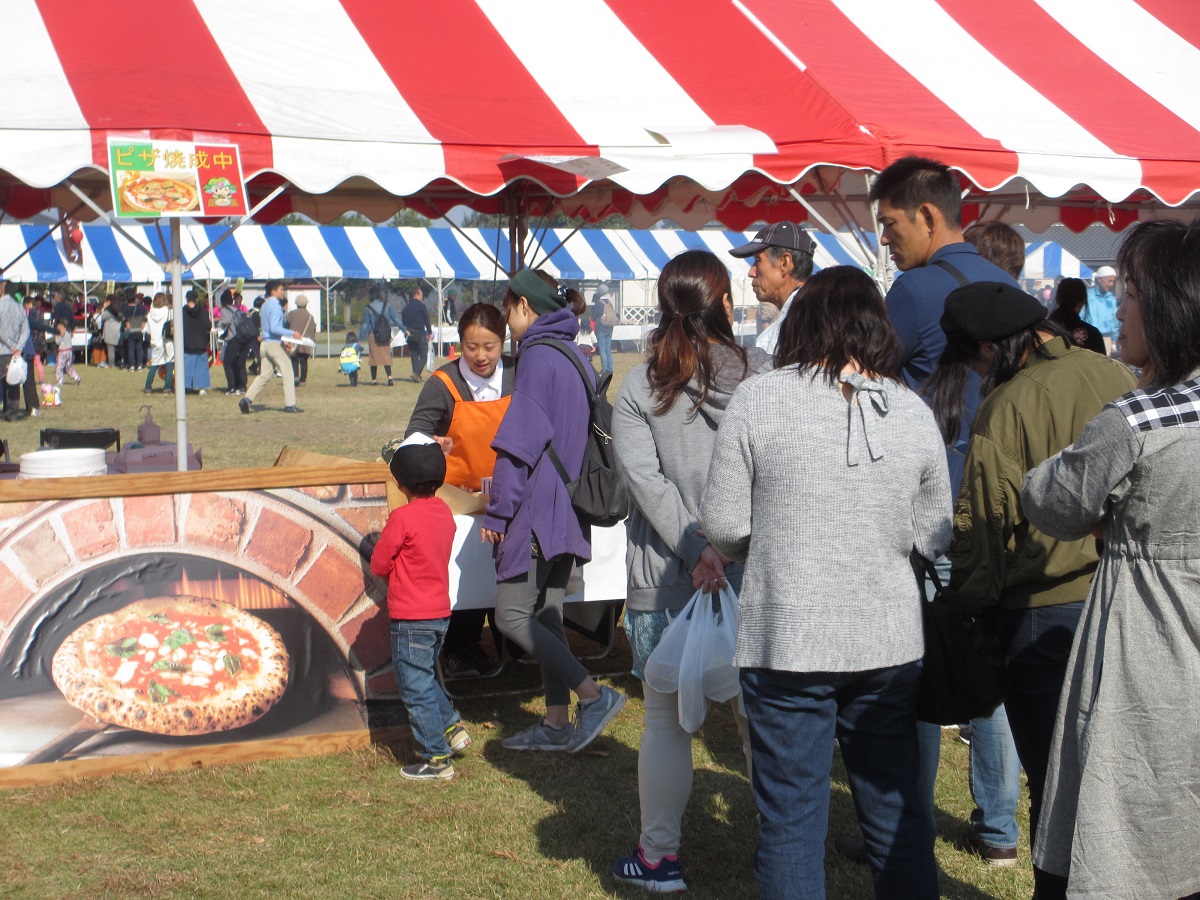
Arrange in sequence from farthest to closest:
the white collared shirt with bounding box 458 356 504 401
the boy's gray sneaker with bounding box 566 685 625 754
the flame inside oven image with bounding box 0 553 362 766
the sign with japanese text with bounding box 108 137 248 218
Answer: the white collared shirt with bounding box 458 356 504 401 < the sign with japanese text with bounding box 108 137 248 218 < the boy's gray sneaker with bounding box 566 685 625 754 < the flame inside oven image with bounding box 0 553 362 766

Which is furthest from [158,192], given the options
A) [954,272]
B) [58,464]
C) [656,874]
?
[656,874]

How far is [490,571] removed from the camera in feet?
15.1

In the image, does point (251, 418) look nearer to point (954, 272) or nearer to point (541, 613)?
point (541, 613)

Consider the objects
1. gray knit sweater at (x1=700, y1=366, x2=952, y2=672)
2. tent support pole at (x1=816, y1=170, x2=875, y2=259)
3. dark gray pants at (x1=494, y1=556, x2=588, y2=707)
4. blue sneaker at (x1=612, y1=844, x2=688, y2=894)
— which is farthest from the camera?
tent support pole at (x1=816, y1=170, x2=875, y2=259)

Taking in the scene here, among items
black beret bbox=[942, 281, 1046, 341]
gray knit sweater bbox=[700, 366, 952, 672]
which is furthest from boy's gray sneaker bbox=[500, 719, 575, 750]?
black beret bbox=[942, 281, 1046, 341]

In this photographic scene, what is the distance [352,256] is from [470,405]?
830 inches

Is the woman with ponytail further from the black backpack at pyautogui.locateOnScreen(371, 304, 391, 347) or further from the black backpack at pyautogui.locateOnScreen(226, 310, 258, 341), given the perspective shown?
the black backpack at pyautogui.locateOnScreen(371, 304, 391, 347)

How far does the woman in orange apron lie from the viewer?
476 centimetres

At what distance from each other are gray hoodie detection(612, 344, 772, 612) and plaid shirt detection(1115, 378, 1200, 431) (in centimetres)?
128

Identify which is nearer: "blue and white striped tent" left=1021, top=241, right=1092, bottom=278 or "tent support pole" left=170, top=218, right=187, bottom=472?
"tent support pole" left=170, top=218, right=187, bottom=472

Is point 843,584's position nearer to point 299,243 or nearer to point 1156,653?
point 1156,653

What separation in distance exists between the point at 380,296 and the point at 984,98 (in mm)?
17562

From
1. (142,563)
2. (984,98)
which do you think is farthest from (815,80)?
(142,563)

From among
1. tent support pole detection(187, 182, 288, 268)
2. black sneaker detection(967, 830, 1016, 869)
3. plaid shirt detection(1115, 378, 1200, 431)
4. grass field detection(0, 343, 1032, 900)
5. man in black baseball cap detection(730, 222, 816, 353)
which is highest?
tent support pole detection(187, 182, 288, 268)
